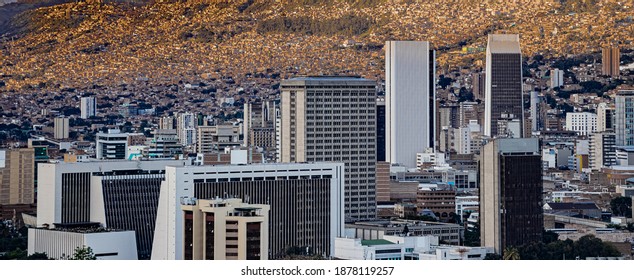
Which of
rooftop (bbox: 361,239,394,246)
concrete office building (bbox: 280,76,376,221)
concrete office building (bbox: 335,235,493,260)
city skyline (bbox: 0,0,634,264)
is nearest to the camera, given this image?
concrete office building (bbox: 335,235,493,260)

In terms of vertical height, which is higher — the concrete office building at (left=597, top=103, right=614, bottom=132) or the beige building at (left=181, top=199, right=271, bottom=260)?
the concrete office building at (left=597, top=103, right=614, bottom=132)

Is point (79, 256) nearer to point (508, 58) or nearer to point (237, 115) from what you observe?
point (237, 115)

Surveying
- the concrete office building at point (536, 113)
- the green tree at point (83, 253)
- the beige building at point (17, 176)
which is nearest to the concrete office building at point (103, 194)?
the green tree at point (83, 253)

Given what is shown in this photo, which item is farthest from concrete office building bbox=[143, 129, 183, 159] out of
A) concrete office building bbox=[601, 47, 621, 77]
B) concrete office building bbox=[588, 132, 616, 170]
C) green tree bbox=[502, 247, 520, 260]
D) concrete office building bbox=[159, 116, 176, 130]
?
green tree bbox=[502, 247, 520, 260]

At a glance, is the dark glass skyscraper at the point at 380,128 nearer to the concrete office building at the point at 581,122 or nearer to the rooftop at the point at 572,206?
the concrete office building at the point at 581,122

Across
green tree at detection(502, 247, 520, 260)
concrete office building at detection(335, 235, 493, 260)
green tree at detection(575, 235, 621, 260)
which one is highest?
concrete office building at detection(335, 235, 493, 260)

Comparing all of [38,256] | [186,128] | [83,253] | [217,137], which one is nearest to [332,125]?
[38,256]

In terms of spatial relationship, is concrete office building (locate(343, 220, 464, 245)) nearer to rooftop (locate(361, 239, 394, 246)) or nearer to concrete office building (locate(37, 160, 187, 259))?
rooftop (locate(361, 239, 394, 246))

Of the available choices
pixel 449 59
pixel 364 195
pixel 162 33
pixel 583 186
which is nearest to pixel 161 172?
pixel 364 195
